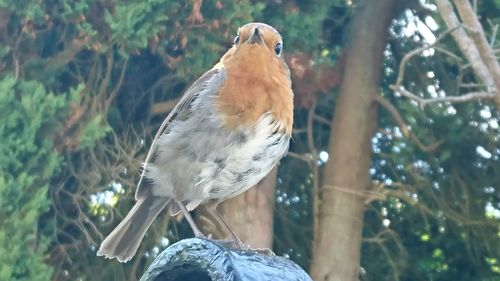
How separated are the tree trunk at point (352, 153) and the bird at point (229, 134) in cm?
263

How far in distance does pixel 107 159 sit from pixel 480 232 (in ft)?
6.89

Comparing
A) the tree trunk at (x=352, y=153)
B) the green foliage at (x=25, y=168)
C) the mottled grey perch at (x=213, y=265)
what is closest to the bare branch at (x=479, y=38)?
the tree trunk at (x=352, y=153)

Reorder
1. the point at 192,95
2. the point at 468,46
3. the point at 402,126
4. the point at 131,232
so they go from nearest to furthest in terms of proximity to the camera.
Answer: the point at 131,232, the point at 192,95, the point at 468,46, the point at 402,126

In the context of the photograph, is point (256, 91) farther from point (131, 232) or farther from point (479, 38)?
point (479, 38)

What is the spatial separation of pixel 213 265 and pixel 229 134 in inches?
50.3

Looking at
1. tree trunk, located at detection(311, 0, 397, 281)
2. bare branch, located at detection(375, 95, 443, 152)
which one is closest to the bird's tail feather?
tree trunk, located at detection(311, 0, 397, 281)

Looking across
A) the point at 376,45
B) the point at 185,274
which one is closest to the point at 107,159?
the point at 376,45

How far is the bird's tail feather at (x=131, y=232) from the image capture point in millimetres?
3121

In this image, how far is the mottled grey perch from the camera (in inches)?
66.9

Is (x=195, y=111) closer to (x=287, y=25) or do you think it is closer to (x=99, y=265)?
(x=287, y=25)

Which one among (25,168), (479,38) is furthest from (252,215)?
(479,38)

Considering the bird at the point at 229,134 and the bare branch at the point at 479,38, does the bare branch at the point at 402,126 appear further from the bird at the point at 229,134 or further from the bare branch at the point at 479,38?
the bird at the point at 229,134

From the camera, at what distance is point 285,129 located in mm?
2959

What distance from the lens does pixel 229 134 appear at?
117 inches
